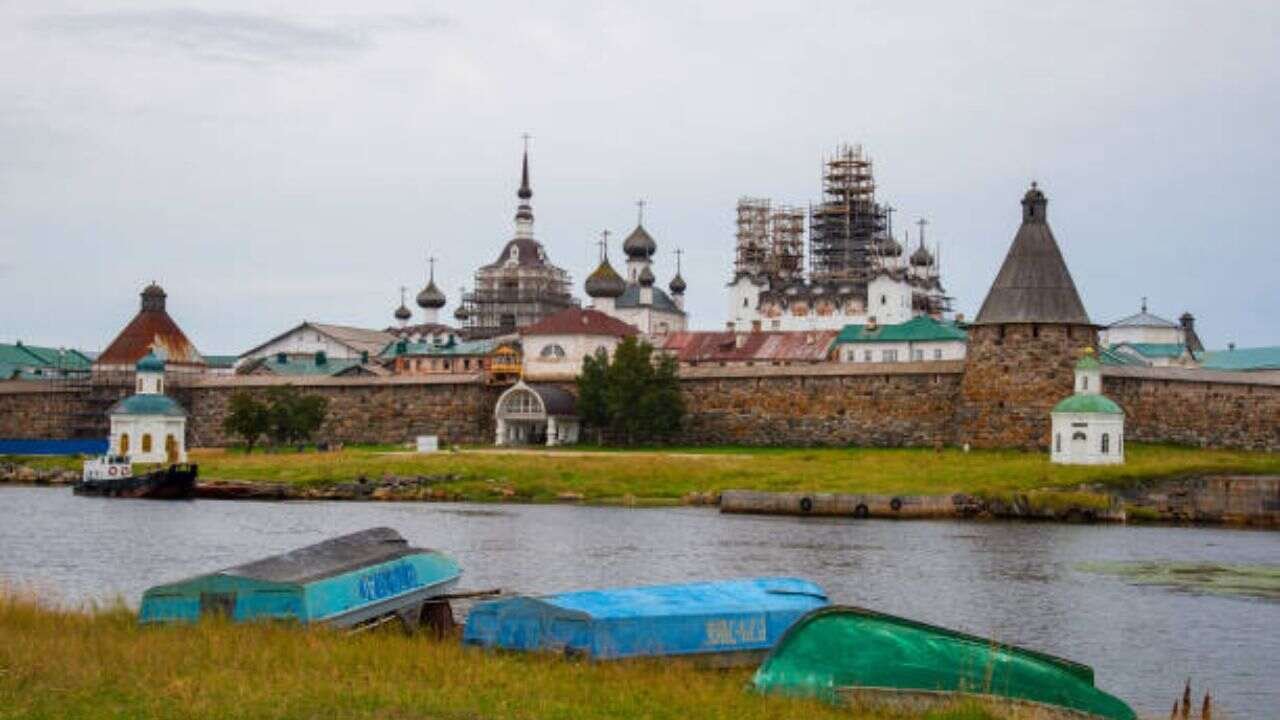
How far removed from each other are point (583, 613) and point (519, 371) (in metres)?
62.9

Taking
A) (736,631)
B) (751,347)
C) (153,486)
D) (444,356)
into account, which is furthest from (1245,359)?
(736,631)

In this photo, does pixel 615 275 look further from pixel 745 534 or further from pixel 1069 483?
pixel 745 534

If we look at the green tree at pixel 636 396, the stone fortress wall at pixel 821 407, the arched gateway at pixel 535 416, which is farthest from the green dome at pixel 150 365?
the green tree at pixel 636 396

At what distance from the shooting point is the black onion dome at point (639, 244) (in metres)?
116

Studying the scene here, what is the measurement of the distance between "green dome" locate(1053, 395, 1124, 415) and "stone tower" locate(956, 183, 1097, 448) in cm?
370

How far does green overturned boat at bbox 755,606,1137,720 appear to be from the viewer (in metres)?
16.5

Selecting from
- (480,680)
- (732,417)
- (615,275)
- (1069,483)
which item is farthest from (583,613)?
(615,275)

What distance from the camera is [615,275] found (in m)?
109

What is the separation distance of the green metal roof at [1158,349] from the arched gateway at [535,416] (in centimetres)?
3639

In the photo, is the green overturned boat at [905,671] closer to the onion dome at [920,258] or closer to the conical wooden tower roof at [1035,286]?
the conical wooden tower roof at [1035,286]

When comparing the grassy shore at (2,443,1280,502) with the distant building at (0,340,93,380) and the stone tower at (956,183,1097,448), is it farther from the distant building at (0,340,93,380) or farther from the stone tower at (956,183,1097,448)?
the distant building at (0,340,93,380)

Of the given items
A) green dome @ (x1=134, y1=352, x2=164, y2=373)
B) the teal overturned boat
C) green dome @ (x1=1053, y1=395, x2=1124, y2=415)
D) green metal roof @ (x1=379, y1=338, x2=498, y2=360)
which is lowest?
the teal overturned boat

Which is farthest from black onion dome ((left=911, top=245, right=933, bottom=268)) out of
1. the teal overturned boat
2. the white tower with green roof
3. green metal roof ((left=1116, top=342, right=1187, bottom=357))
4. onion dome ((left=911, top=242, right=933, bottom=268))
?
the teal overturned boat

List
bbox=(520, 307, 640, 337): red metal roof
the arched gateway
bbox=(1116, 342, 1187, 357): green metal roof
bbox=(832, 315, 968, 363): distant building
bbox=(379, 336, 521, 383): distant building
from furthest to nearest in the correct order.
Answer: bbox=(379, 336, 521, 383): distant building
bbox=(1116, 342, 1187, 357): green metal roof
bbox=(832, 315, 968, 363): distant building
bbox=(520, 307, 640, 337): red metal roof
the arched gateway
